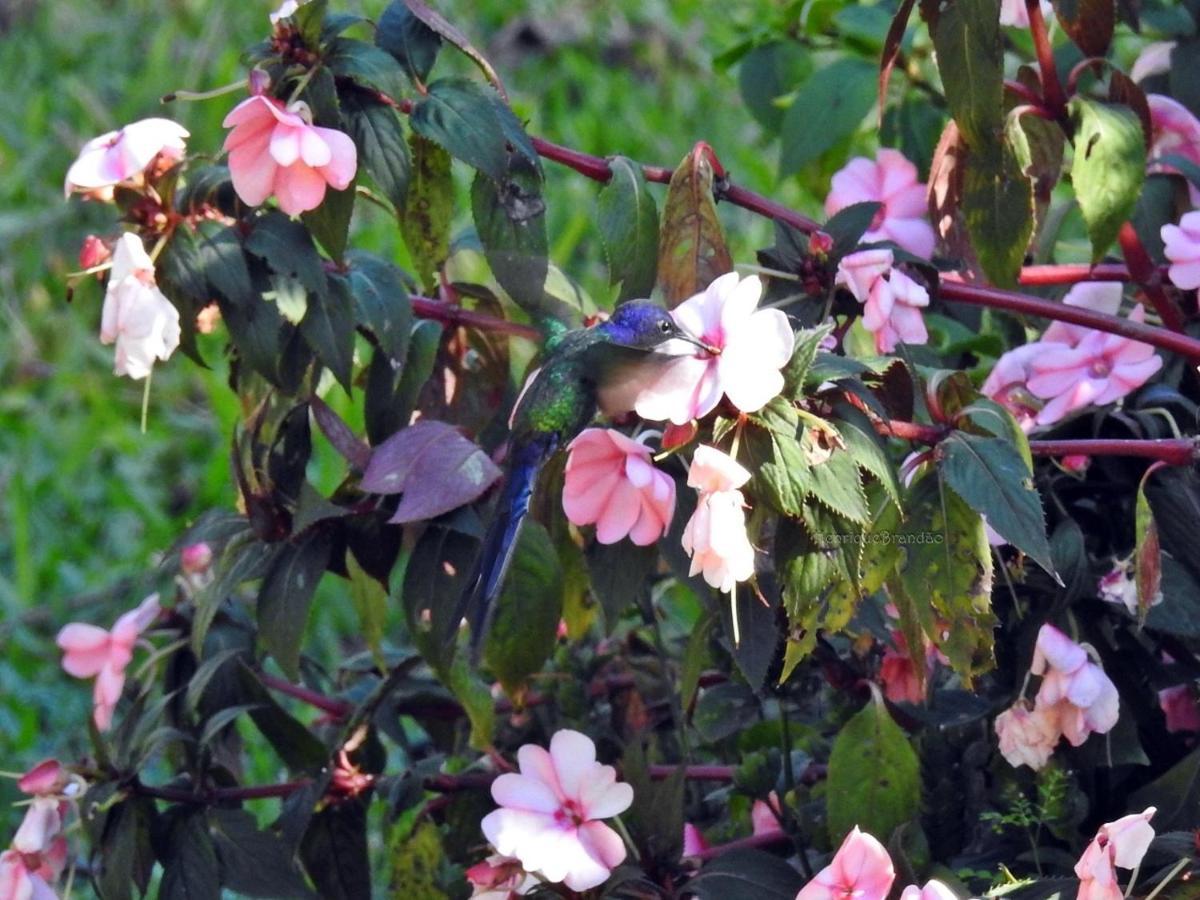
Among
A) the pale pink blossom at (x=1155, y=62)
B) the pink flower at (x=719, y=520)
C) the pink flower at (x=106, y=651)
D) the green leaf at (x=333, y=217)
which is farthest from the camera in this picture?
the pale pink blossom at (x=1155, y=62)

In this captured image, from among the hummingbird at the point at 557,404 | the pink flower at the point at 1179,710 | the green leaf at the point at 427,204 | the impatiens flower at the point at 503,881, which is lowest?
the pink flower at the point at 1179,710

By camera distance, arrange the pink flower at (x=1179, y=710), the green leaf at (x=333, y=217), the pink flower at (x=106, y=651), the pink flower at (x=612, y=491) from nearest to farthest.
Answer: the pink flower at (x=612, y=491) < the green leaf at (x=333, y=217) < the pink flower at (x=1179, y=710) < the pink flower at (x=106, y=651)

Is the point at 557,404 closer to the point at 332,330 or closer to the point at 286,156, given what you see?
the point at 332,330

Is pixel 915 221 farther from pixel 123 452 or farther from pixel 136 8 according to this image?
pixel 136 8

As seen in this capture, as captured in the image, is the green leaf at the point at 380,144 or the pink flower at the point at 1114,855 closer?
the pink flower at the point at 1114,855

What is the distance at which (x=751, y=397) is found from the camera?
92 cm

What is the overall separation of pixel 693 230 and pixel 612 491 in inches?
8.6

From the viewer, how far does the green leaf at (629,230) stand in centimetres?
119

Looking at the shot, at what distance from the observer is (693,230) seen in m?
1.19

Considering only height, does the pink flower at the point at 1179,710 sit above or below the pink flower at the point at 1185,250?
below

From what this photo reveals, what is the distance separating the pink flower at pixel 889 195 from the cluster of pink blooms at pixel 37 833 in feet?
2.53

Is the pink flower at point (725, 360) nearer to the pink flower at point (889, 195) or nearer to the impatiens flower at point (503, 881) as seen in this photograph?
the impatiens flower at point (503, 881)

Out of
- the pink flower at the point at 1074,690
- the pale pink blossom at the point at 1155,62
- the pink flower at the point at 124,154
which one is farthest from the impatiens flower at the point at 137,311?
the pale pink blossom at the point at 1155,62

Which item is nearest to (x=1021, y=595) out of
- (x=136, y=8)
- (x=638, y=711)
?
(x=638, y=711)
